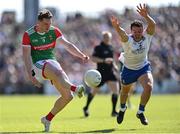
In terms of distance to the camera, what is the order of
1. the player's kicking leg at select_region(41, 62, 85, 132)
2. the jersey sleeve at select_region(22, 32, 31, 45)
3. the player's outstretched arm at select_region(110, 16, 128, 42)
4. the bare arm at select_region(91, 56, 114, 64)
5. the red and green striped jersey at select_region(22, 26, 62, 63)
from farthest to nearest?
1. the bare arm at select_region(91, 56, 114, 64)
2. the player's outstretched arm at select_region(110, 16, 128, 42)
3. the red and green striped jersey at select_region(22, 26, 62, 63)
4. the jersey sleeve at select_region(22, 32, 31, 45)
5. the player's kicking leg at select_region(41, 62, 85, 132)

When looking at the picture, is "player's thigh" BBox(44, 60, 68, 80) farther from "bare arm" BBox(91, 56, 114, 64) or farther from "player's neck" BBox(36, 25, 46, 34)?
"bare arm" BBox(91, 56, 114, 64)

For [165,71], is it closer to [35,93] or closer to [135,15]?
[135,15]

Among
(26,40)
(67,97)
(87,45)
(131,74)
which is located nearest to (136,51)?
(131,74)

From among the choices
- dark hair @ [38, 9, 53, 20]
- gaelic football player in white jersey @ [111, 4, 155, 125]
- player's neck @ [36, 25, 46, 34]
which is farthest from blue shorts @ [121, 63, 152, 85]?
dark hair @ [38, 9, 53, 20]

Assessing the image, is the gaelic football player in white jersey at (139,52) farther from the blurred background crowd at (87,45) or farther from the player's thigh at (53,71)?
the blurred background crowd at (87,45)

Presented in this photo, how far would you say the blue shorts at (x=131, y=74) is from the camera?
15641mm

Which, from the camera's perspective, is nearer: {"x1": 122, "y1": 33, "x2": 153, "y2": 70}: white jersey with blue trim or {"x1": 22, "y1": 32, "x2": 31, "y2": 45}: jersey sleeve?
{"x1": 22, "y1": 32, "x2": 31, "y2": 45}: jersey sleeve

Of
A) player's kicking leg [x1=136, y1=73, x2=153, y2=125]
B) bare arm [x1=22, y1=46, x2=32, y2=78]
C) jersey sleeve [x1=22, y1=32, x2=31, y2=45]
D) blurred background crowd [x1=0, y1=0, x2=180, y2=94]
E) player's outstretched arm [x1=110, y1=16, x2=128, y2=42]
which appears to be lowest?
blurred background crowd [x1=0, y1=0, x2=180, y2=94]

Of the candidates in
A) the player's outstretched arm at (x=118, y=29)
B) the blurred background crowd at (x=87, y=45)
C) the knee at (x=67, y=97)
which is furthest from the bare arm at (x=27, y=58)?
the blurred background crowd at (x=87, y=45)

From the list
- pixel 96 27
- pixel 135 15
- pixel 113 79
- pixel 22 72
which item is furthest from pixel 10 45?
pixel 113 79

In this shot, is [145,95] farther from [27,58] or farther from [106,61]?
[106,61]

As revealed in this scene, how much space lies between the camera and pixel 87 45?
4372 centimetres

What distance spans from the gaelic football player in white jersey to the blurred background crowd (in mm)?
20279

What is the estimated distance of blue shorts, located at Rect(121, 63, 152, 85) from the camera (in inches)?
616
